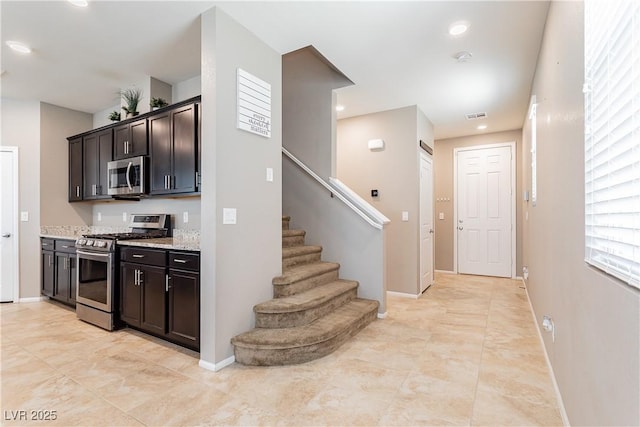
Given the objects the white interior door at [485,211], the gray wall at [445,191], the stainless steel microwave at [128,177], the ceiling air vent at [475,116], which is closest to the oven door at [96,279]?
the stainless steel microwave at [128,177]

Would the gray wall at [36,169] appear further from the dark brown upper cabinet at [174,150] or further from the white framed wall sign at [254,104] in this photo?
the white framed wall sign at [254,104]

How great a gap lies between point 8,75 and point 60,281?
2.54 m

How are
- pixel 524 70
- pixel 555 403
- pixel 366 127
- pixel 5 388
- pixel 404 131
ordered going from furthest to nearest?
pixel 366 127 → pixel 404 131 → pixel 524 70 → pixel 5 388 → pixel 555 403

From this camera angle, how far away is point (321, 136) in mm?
4250

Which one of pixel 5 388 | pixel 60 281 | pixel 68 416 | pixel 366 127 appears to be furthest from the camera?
pixel 366 127

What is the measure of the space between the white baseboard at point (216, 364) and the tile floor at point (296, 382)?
50 millimetres

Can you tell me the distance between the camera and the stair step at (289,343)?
2.48 metres

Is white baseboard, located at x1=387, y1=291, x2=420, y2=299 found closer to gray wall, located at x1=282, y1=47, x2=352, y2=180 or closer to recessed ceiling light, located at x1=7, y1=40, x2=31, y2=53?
gray wall, located at x1=282, y1=47, x2=352, y2=180

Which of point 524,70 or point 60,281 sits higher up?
point 524,70

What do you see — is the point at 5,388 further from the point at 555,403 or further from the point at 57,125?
the point at 57,125

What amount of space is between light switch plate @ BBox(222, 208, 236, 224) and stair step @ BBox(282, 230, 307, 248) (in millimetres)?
1340

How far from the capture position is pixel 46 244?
4383 millimetres

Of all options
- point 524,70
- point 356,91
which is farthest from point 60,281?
point 524,70

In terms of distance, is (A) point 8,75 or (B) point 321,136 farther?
(B) point 321,136
